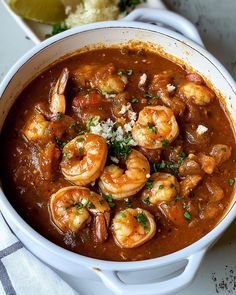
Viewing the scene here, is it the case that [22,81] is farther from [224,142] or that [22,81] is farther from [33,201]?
[224,142]

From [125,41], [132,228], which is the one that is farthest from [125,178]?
[125,41]

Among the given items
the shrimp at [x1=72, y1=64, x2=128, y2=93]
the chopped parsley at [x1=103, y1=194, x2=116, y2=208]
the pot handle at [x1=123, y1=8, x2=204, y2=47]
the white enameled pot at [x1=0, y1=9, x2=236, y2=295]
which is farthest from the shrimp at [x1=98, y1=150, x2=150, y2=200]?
the pot handle at [x1=123, y1=8, x2=204, y2=47]

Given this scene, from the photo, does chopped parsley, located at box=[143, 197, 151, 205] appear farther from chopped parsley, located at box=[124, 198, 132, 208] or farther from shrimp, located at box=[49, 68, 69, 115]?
shrimp, located at box=[49, 68, 69, 115]

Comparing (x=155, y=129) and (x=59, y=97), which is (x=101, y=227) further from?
(x=59, y=97)

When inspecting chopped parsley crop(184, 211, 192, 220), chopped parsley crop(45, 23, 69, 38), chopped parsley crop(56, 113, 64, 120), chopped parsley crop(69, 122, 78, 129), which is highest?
chopped parsley crop(56, 113, 64, 120)

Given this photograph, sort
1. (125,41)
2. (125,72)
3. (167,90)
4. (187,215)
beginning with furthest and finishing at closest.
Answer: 1. (125,41)
2. (125,72)
3. (167,90)
4. (187,215)
